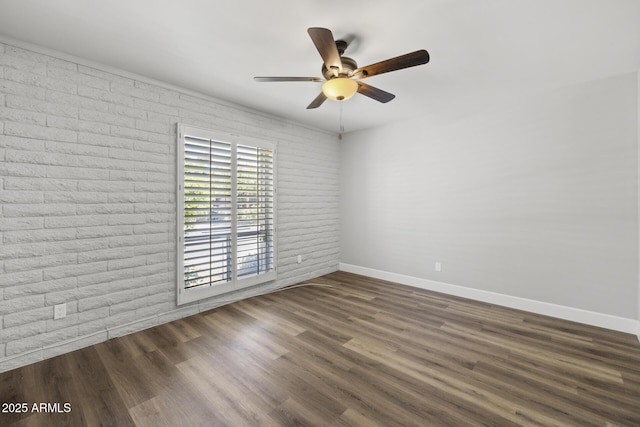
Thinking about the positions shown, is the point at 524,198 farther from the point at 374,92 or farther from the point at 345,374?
the point at 345,374

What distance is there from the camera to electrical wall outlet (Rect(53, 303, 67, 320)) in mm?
2295

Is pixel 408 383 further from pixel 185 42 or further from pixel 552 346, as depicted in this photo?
pixel 185 42

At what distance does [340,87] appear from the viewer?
2.10 meters

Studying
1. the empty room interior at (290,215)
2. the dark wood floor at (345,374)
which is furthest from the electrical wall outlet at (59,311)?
the dark wood floor at (345,374)

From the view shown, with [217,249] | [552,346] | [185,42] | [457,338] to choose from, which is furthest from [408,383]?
[185,42]

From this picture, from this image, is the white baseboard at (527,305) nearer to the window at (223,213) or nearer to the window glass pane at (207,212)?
the window at (223,213)

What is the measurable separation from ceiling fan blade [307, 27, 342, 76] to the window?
1.86 meters

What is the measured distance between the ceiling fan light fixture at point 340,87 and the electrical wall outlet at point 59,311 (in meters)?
2.87

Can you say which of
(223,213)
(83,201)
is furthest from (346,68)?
(83,201)

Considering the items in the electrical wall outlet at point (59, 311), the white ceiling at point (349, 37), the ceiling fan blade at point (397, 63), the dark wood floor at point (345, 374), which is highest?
the white ceiling at point (349, 37)

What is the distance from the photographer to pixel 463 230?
3750 millimetres

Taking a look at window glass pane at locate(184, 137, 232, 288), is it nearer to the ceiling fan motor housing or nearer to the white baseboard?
the ceiling fan motor housing

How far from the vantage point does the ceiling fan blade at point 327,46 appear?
162 centimetres

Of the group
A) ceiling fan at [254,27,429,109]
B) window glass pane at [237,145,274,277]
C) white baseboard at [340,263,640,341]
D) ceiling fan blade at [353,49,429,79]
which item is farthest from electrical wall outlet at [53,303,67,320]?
white baseboard at [340,263,640,341]
